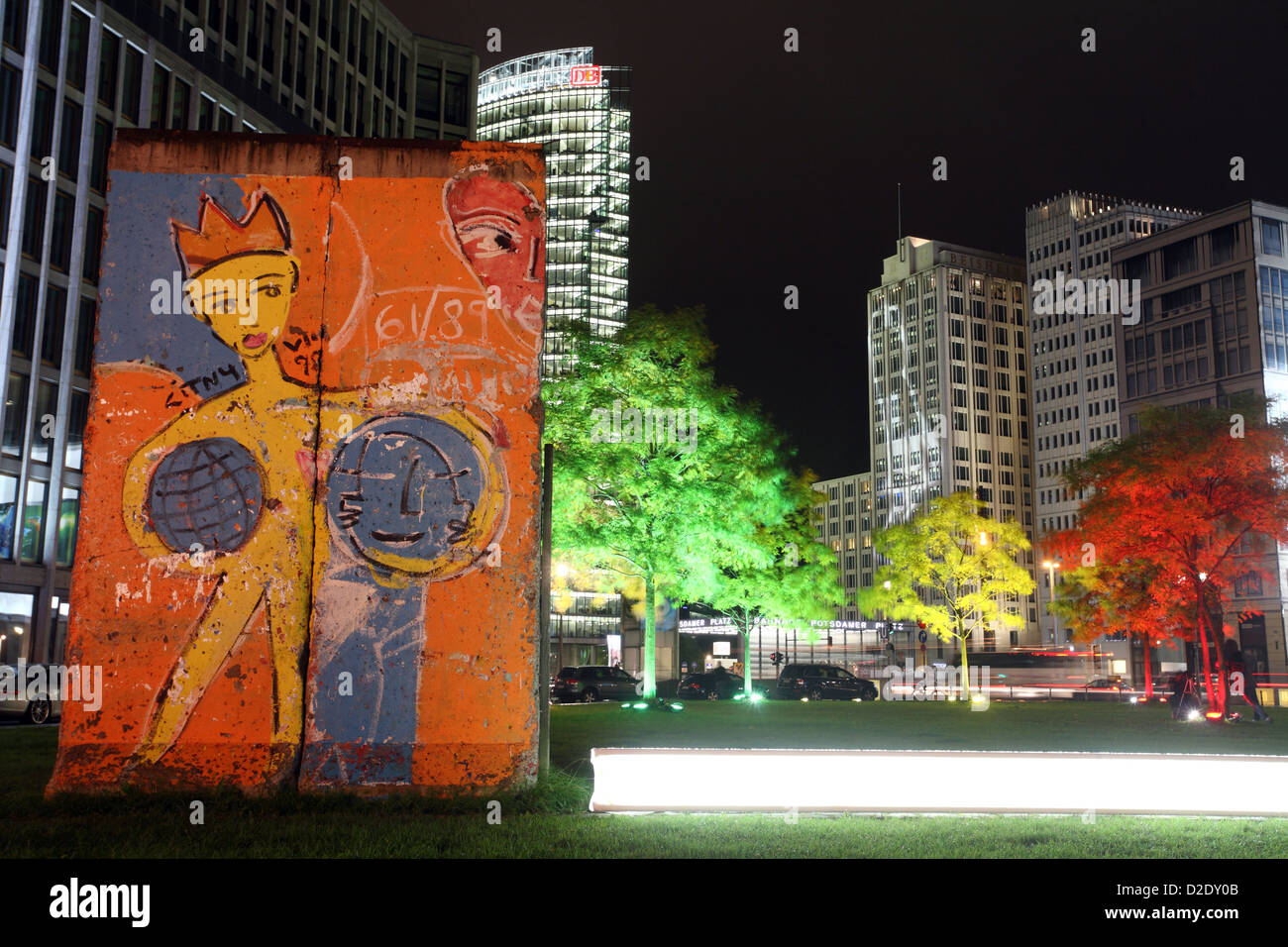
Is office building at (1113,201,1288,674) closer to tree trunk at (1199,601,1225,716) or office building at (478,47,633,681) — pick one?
tree trunk at (1199,601,1225,716)

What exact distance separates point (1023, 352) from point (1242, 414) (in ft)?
457

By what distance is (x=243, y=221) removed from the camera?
34.6ft

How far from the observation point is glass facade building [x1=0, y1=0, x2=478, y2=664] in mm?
43781

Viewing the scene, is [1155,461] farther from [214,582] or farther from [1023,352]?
[1023,352]

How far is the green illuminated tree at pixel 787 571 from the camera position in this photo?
122ft

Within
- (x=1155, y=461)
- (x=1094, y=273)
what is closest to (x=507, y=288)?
(x=1155, y=461)

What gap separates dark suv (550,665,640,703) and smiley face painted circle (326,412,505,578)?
32.5 metres

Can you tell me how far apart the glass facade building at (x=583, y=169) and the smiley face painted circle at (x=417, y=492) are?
4583 inches

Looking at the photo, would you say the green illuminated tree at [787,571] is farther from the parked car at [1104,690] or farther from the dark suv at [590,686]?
the parked car at [1104,690]

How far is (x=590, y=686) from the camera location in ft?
139

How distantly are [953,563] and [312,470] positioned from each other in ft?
163

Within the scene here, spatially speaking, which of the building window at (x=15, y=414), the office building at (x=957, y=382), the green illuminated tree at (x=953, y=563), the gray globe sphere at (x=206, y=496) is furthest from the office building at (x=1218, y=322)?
the gray globe sphere at (x=206, y=496)

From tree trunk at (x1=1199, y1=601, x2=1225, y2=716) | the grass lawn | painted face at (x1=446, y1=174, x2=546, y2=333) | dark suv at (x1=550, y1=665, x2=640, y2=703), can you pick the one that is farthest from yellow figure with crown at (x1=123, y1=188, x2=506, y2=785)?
dark suv at (x1=550, y1=665, x2=640, y2=703)

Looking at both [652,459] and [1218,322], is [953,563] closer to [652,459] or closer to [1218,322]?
[652,459]
